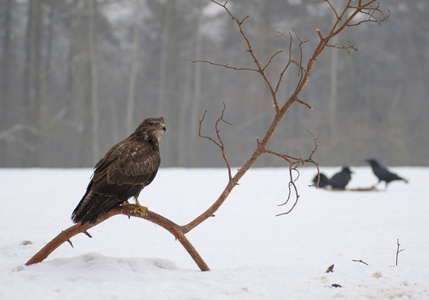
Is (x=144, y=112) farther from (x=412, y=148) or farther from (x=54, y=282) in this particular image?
(x=54, y=282)

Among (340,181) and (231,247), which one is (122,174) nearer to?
(231,247)

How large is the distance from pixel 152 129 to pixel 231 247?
1721 millimetres

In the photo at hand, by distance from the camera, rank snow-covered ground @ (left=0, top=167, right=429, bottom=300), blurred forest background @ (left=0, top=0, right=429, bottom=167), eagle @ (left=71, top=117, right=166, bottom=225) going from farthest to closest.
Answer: blurred forest background @ (left=0, top=0, right=429, bottom=167) < eagle @ (left=71, top=117, right=166, bottom=225) < snow-covered ground @ (left=0, top=167, right=429, bottom=300)

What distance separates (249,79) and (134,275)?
79.2 ft

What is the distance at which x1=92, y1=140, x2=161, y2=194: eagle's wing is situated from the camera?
3.23 metres

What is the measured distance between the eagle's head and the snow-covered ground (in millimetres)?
887

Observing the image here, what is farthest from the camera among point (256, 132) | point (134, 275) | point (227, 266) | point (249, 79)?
point (256, 132)

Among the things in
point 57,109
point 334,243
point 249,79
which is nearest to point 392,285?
point 334,243

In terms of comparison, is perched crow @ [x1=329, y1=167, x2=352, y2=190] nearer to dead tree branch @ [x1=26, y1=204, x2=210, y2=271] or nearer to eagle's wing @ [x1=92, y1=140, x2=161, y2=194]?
dead tree branch @ [x1=26, y1=204, x2=210, y2=271]

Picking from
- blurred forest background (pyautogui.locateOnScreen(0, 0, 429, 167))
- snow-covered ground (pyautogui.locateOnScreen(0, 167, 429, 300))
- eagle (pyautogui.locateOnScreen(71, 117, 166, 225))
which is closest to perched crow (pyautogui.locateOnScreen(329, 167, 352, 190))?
snow-covered ground (pyautogui.locateOnScreen(0, 167, 429, 300))

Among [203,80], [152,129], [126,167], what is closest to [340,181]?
[152,129]

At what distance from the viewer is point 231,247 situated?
15.5ft

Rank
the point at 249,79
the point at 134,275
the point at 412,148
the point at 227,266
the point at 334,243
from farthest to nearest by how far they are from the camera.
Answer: the point at 412,148 → the point at 249,79 → the point at 334,243 → the point at 227,266 → the point at 134,275

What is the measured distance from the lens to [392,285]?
3248 millimetres
